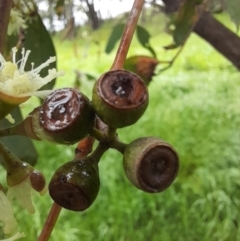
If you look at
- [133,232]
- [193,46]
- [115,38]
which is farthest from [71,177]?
[193,46]

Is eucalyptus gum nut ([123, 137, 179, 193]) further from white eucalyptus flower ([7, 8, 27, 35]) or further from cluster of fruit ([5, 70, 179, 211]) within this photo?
white eucalyptus flower ([7, 8, 27, 35])

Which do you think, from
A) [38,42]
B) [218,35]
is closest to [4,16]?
[38,42]

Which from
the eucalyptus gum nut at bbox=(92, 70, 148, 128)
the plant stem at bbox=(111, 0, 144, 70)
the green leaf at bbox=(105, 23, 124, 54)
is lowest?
the green leaf at bbox=(105, 23, 124, 54)

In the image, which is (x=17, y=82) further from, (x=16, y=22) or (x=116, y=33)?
(x=116, y=33)

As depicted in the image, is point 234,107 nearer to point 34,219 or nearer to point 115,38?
point 115,38

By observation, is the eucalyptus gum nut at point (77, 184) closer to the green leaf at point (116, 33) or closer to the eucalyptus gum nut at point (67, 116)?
the eucalyptus gum nut at point (67, 116)

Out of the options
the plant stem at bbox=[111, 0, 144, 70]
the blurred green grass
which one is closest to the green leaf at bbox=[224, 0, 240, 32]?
the plant stem at bbox=[111, 0, 144, 70]

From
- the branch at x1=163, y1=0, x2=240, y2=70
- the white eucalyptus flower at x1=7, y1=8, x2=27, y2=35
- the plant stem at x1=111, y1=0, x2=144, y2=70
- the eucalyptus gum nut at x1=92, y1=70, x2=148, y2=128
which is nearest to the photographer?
the eucalyptus gum nut at x1=92, y1=70, x2=148, y2=128

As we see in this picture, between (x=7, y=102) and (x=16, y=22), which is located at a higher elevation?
(x=7, y=102)
